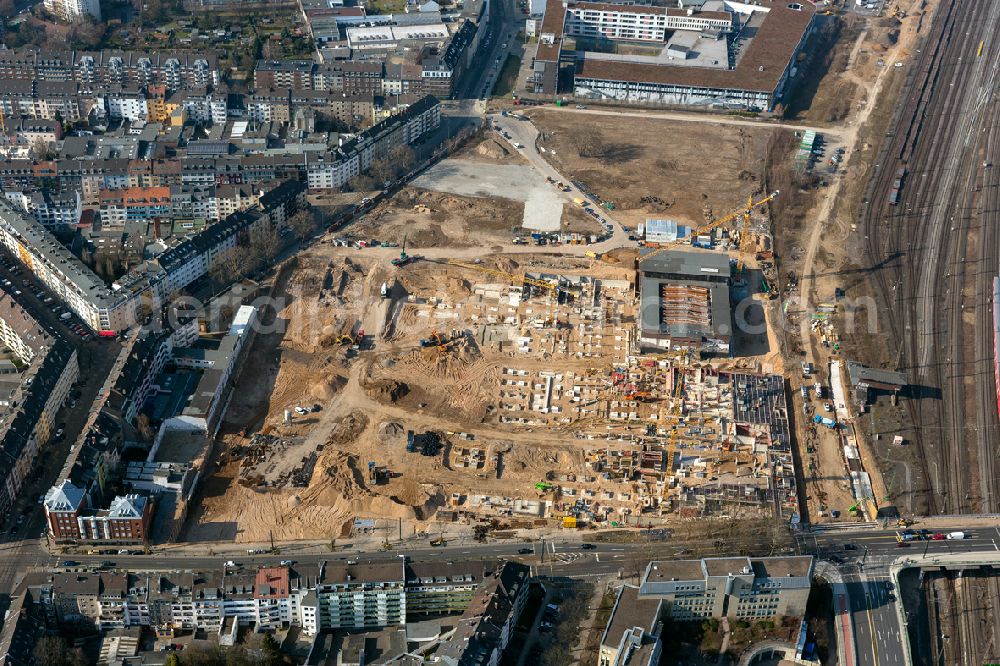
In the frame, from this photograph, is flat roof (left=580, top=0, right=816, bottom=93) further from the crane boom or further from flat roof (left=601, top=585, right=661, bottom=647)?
flat roof (left=601, top=585, right=661, bottom=647)

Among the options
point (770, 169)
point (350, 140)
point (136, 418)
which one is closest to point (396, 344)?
point (136, 418)

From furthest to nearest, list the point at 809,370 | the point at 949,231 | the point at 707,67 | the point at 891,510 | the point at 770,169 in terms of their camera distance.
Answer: the point at 707,67 → the point at 770,169 → the point at 949,231 → the point at 809,370 → the point at 891,510

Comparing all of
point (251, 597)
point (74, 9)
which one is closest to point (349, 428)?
point (251, 597)

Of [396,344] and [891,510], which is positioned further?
[396,344]

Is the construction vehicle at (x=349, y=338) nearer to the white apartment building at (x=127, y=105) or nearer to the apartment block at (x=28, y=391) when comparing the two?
the apartment block at (x=28, y=391)

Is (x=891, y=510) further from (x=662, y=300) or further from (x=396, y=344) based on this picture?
(x=396, y=344)

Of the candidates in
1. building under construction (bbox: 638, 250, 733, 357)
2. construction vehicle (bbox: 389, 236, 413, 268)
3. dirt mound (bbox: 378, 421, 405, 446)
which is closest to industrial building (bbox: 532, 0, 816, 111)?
building under construction (bbox: 638, 250, 733, 357)
